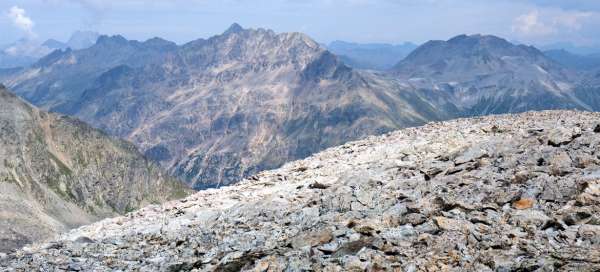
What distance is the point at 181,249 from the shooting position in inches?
877

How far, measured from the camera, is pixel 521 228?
16.7 meters

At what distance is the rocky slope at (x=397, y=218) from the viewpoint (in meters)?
15.8

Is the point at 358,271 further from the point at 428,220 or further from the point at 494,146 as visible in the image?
the point at 494,146

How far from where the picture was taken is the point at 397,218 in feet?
63.4

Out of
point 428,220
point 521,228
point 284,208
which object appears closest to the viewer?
point 521,228

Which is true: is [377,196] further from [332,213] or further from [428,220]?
[428,220]

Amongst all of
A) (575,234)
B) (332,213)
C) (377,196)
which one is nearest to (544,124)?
(377,196)

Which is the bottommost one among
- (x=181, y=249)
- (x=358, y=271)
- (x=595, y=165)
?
(x=181, y=249)

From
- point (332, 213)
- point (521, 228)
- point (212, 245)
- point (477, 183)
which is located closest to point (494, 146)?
point (477, 183)

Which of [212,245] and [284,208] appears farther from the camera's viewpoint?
[284,208]

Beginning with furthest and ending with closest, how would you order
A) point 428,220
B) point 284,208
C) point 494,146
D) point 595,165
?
point 494,146 → point 284,208 → point 595,165 → point 428,220

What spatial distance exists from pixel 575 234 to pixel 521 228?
5.00 ft

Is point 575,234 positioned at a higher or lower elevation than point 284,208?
higher

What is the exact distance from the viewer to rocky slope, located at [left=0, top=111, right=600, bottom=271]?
15.8m
